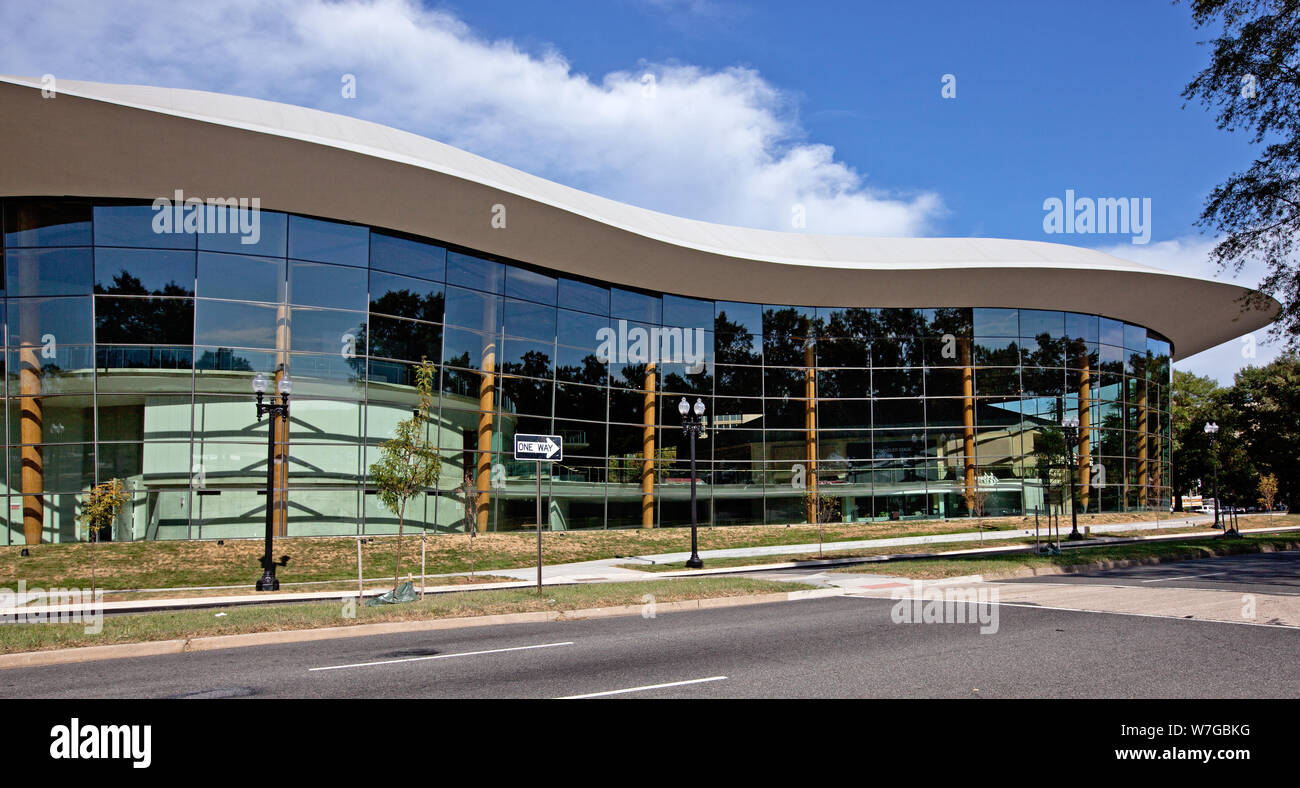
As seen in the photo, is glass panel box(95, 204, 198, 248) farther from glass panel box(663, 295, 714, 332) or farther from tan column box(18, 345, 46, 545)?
glass panel box(663, 295, 714, 332)

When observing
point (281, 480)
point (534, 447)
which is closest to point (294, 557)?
point (281, 480)

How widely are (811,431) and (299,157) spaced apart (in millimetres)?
26529

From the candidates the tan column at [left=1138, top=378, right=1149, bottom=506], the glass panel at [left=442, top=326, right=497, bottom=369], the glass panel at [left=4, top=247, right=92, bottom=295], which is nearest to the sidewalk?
the tan column at [left=1138, top=378, right=1149, bottom=506]

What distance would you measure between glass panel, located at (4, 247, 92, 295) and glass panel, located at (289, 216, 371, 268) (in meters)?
6.24

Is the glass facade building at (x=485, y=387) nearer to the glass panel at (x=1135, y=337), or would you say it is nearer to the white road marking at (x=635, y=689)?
the glass panel at (x=1135, y=337)

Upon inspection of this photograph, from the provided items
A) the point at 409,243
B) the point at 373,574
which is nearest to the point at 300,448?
the point at 373,574

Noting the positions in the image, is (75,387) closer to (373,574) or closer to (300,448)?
(300,448)

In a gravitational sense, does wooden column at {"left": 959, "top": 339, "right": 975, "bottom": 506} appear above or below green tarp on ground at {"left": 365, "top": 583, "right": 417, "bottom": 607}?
above

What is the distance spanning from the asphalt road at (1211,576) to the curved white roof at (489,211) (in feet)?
66.2

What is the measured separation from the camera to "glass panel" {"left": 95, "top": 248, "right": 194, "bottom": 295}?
27266 millimetres

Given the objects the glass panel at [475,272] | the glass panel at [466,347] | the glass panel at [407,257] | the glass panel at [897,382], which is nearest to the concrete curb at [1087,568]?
the glass panel at [897,382]

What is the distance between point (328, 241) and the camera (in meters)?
29.4

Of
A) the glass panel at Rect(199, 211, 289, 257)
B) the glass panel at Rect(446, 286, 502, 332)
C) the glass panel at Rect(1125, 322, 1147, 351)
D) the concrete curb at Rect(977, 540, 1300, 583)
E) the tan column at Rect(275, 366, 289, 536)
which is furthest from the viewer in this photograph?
the glass panel at Rect(1125, 322, 1147, 351)
